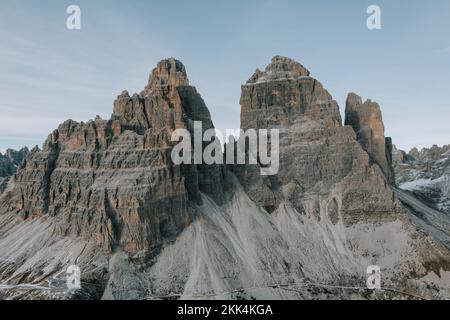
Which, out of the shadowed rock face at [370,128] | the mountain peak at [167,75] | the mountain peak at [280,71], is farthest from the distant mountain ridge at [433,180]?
the mountain peak at [167,75]

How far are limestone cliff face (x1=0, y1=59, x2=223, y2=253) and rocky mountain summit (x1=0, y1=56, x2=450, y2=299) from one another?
0.85 ft

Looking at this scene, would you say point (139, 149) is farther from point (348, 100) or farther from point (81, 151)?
point (348, 100)

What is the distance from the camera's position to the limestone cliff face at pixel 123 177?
72.6 meters

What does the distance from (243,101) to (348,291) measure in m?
59.7

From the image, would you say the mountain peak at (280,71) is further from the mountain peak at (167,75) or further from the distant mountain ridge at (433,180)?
the distant mountain ridge at (433,180)

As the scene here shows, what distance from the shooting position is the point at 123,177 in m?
75.6

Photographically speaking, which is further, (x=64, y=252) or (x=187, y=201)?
(x=187, y=201)

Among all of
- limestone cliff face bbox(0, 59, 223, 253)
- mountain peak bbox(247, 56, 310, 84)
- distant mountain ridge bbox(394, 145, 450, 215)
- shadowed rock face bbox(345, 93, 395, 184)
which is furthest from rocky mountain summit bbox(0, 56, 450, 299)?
distant mountain ridge bbox(394, 145, 450, 215)

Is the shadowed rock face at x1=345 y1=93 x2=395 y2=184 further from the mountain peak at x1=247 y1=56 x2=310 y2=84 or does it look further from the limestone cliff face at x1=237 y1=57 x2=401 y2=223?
the mountain peak at x1=247 y1=56 x2=310 y2=84

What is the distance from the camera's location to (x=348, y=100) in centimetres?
11862

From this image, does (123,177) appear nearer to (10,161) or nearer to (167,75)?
(167,75)

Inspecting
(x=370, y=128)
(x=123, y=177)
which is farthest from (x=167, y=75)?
(x=370, y=128)

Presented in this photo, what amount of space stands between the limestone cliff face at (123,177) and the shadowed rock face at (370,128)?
47813mm

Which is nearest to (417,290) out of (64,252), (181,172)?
(181,172)
